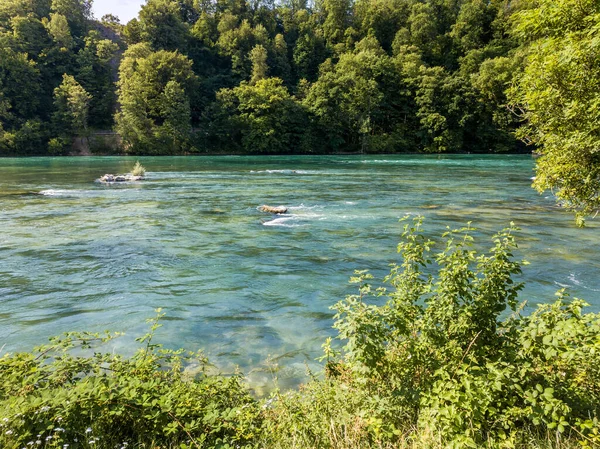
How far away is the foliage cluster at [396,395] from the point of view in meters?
3.78

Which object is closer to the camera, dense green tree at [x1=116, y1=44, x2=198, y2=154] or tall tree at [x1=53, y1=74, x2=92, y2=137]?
dense green tree at [x1=116, y1=44, x2=198, y2=154]

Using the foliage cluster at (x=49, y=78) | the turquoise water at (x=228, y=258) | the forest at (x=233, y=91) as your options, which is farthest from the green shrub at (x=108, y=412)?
the foliage cluster at (x=49, y=78)

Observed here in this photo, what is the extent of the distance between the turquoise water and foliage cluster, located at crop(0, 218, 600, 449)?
7.12 feet

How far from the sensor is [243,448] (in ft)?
12.8

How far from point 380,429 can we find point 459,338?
1.47 metres

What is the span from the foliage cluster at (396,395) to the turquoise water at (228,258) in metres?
2.17

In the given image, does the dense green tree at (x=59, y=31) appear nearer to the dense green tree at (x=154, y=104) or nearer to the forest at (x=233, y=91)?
the forest at (x=233, y=91)

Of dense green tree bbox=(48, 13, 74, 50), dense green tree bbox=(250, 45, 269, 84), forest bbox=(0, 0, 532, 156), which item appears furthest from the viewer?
dense green tree bbox=(250, 45, 269, 84)

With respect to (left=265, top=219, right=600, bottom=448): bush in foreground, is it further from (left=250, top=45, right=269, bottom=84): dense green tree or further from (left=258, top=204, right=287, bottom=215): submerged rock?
(left=250, top=45, right=269, bottom=84): dense green tree

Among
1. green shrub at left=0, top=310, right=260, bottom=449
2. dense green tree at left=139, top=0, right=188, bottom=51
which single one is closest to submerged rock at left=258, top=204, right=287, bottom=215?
green shrub at left=0, top=310, right=260, bottom=449

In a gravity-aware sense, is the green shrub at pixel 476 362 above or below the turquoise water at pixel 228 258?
above

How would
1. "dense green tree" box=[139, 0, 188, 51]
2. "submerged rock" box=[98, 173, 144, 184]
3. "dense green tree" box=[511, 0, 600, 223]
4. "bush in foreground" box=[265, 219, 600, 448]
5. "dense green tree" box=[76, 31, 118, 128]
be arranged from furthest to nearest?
"dense green tree" box=[139, 0, 188, 51], "dense green tree" box=[76, 31, 118, 128], "submerged rock" box=[98, 173, 144, 184], "dense green tree" box=[511, 0, 600, 223], "bush in foreground" box=[265, 219, 600, 448]

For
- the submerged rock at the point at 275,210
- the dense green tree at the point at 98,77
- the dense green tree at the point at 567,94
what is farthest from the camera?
the dense green tree at the point at 98,77

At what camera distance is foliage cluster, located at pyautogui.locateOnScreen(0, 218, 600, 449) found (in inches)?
149
